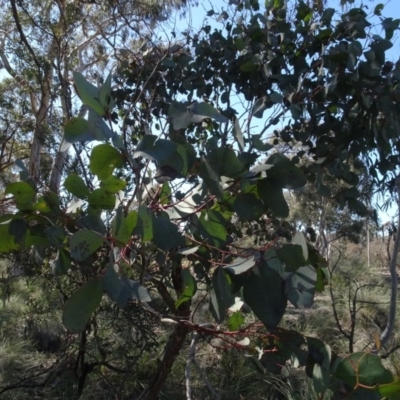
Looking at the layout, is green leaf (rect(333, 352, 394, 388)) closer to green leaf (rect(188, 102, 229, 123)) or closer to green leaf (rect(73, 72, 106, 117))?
green leaf (rect(188, 102, 229, 123))

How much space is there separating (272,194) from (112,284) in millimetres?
412

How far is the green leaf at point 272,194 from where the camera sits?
1.34 meters

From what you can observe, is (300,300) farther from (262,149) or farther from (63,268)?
(63,268)

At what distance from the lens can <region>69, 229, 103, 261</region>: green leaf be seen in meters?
1.19

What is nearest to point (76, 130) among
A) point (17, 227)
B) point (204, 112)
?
point (204, 112)

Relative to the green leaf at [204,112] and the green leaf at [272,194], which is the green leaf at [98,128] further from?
the green leaf at [272,194]

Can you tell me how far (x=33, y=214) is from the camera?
1.45m

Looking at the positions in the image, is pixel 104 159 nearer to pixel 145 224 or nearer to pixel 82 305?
pixel 145 224

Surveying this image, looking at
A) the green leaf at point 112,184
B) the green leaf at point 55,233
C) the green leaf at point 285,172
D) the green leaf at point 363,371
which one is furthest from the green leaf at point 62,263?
the green leaf at point 363,371

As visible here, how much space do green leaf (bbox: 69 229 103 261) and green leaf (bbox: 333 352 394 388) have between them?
0.59 metres

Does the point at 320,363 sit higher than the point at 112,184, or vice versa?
the point at 112,184

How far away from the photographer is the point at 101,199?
1306mm

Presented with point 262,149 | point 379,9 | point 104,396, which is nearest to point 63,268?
point 262,149

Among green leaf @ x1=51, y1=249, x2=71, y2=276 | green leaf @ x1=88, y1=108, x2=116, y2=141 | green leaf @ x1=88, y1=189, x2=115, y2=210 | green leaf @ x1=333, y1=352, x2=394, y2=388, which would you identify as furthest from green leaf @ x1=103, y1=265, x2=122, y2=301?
green leaf @ x1=333, y1=352, x2=394, y2=388
